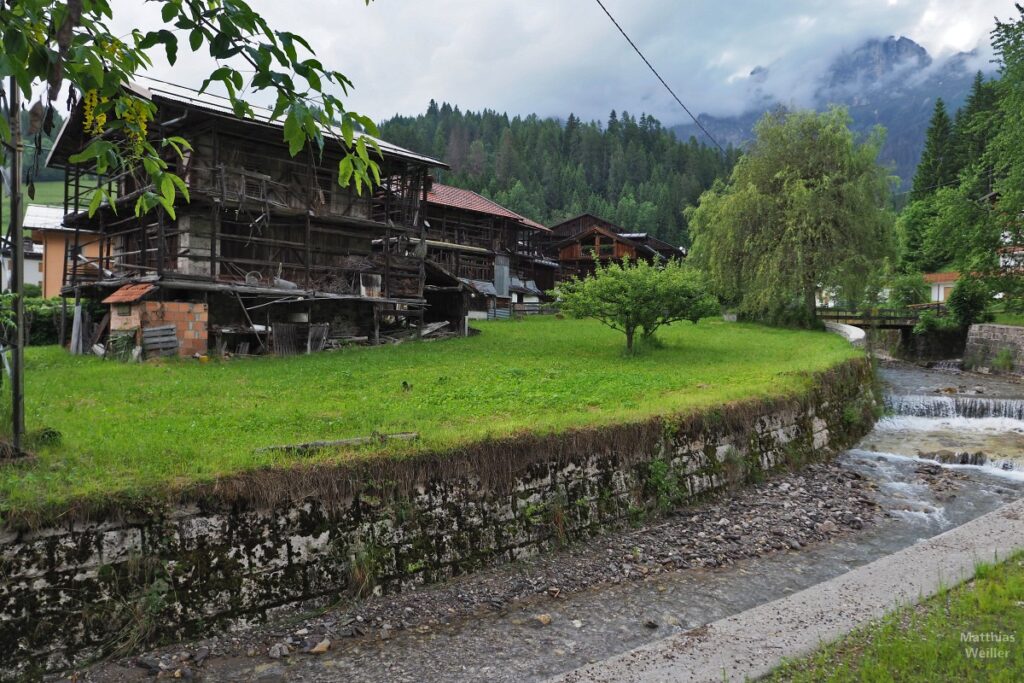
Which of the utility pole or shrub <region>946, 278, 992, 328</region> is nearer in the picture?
the utility pole

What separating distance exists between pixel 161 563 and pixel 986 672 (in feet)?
21.9

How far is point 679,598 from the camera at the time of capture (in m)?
7.11

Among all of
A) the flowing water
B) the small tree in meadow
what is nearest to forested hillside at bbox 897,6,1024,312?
the small tree in meadow

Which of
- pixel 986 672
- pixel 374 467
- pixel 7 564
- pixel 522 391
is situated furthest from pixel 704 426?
pixel 7 564

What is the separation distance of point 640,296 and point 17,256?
51.2ft

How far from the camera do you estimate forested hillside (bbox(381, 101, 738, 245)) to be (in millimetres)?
85312

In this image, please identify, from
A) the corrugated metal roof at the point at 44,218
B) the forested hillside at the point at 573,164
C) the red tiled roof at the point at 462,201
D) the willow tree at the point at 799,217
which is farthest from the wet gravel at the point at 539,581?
the forested hillside at the point at 573,164

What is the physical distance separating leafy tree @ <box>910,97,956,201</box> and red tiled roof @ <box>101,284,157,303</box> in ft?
193

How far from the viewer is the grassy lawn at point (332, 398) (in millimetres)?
6605

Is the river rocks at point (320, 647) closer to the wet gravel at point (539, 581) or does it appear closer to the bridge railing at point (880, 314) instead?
the wet gravel at point (539, 581)

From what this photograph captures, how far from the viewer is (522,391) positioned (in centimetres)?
1317

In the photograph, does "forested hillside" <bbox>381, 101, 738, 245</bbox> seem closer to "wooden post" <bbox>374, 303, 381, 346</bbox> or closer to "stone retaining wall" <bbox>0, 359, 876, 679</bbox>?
"wooden post" <bbox>374, 303, 381, 346</bbox>

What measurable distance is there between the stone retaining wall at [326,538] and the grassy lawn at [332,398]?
1.21ft

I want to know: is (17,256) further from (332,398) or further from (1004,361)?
(1004,361)
